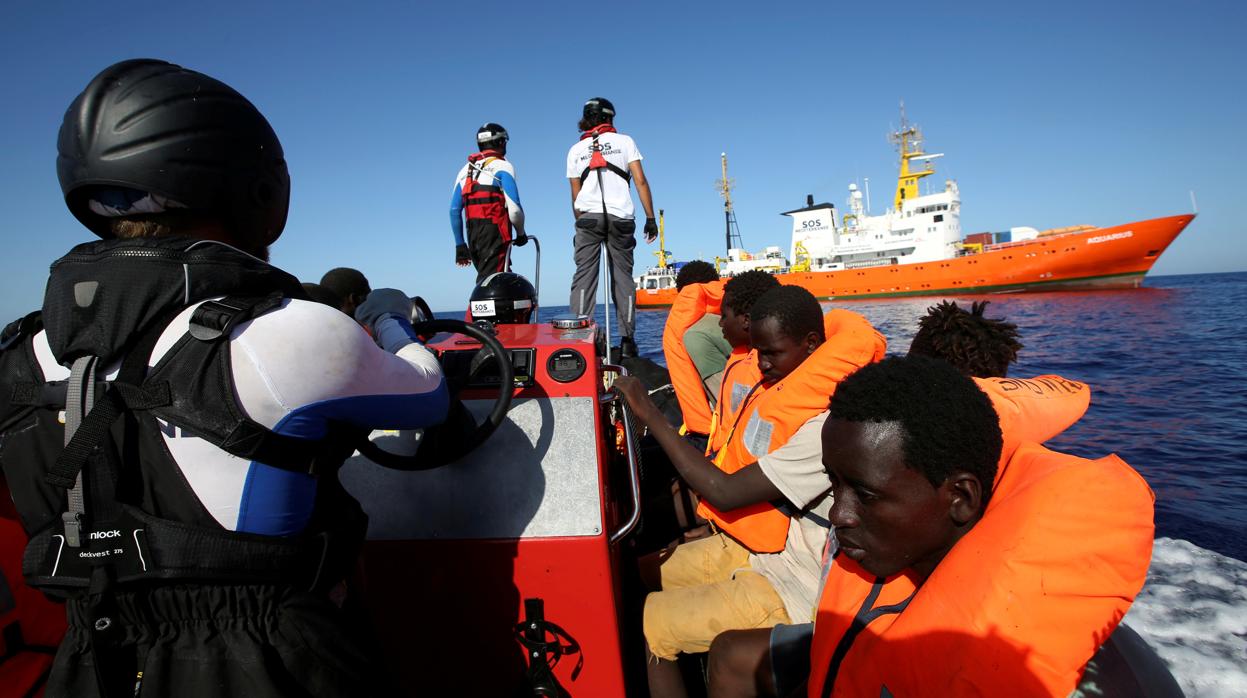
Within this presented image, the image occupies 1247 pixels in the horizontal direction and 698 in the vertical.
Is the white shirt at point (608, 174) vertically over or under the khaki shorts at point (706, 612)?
over

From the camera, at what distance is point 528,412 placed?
6.96 ft

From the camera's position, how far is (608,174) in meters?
5.52

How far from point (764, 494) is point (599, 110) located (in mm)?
4398

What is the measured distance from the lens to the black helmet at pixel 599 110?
5676 millimetres

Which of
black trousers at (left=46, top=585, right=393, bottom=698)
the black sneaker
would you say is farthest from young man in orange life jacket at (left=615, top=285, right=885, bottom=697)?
the black sneaker

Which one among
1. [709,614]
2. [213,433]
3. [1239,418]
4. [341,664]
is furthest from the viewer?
[1239,418]

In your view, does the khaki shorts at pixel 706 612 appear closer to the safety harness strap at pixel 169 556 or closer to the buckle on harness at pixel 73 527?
the safety harness strap at pixel 169 556

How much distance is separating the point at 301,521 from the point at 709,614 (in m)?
1.59

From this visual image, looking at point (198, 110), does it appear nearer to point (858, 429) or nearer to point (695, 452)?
point (858, 429)

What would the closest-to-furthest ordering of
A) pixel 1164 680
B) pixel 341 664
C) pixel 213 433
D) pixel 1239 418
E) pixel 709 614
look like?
pixel 213 433, pixel 341 664, pixel 1164 680, pixel 709 614, pixel 1239 418

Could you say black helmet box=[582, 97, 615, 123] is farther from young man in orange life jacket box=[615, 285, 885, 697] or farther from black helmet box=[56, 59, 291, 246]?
black helmet box=[56, 59, 291, 246]

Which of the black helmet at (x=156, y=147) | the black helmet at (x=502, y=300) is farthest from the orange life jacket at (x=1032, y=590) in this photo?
the black helmet at (x=502, y=300)

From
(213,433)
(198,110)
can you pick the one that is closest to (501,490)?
(213,433)

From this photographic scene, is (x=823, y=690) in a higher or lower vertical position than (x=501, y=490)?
lower
